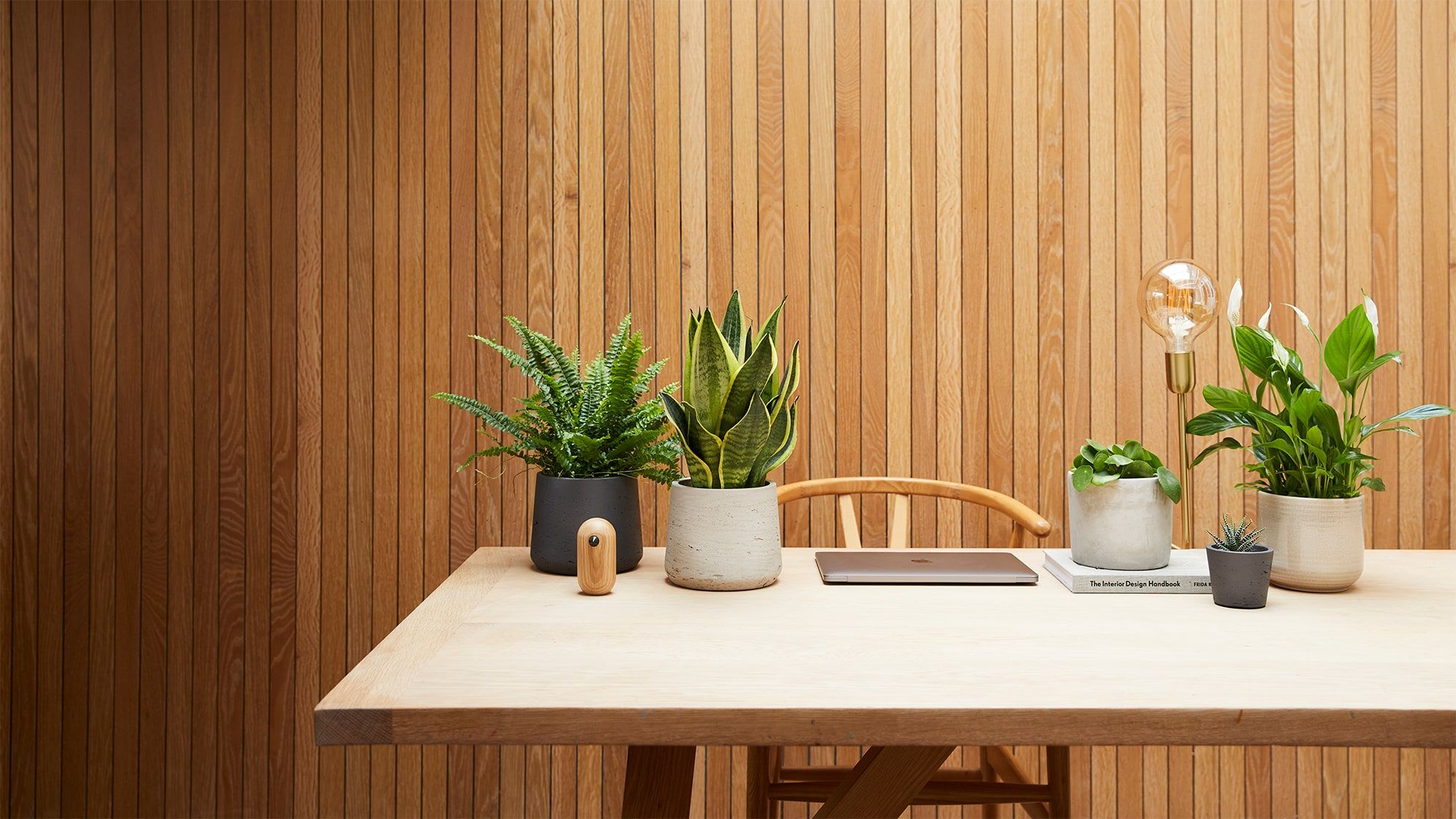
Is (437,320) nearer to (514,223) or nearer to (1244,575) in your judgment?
(514,223)

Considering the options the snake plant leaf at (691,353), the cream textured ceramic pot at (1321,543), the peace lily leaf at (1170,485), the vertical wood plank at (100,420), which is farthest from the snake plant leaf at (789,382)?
the vertical wood plank at (100,420)

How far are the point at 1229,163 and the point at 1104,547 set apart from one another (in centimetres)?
119

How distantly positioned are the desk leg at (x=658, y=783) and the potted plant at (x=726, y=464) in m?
0.27

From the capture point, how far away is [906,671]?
89 cm

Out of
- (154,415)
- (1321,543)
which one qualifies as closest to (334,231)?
(154,415)

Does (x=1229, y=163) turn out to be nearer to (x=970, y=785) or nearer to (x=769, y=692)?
(x=970, y=785)

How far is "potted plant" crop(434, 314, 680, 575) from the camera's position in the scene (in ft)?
4.27

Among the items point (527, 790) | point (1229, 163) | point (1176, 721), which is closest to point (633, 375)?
point (1176, 721)

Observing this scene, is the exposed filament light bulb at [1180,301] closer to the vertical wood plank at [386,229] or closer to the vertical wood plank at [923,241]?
the vertical wood plank at [923,241]

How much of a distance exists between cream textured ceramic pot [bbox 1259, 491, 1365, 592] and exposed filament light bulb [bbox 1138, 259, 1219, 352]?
29 cm

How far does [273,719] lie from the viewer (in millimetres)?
2020

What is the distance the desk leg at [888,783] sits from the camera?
0.96m

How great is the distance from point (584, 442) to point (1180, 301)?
0.93 metres

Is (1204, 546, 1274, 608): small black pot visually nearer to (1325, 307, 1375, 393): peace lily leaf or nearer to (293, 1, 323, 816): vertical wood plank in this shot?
(1325, 307, 1375, 393): peace lily leaf
